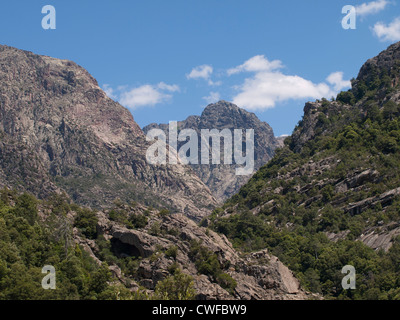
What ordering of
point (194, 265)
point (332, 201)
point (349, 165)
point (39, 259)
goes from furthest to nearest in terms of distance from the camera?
point (349, 165), point (332, 201), point (194, 265), point (39, 259)

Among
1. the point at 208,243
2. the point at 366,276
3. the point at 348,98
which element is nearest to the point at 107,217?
the point at 208,243

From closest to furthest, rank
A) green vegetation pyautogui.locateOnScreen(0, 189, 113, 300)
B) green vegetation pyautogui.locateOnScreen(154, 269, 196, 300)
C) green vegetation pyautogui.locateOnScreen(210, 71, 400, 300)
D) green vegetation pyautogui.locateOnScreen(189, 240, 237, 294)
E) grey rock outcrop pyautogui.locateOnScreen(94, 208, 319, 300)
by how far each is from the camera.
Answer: green vegetation pyautogui.locateOnScreen(0, 189, 113, 300) < green vegetation pyautogui.locateOnScreen(154, 269, 196, 300) < grey rock outcrop pyautogui.locateOnScreen(94, 208, 319, 300) < green vegetation pyautogui.locateOnScreen(189, 240, 237, 294) < green vegetation pyautogui.locateOnScreen(210, 71, 400, 300)

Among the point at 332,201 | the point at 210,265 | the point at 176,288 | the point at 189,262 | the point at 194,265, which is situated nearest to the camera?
the point at 176,288

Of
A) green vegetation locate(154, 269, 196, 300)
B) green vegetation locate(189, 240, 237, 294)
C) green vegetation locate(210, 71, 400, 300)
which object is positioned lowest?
green vegetation locate(154, 269, 196, 300)

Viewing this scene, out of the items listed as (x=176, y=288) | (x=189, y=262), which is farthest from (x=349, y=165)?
(x=176, y=288)

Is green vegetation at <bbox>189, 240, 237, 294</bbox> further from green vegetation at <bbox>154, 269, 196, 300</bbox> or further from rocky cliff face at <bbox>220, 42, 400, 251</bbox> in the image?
rocky cliff face at <bbox>220, 42, 400, 251</bbox>

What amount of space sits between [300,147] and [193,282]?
356 ft

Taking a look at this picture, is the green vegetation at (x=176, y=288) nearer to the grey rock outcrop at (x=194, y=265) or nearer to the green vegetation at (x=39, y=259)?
the grey rock outcrop at (x=194, y=265)

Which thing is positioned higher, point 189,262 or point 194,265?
point 189,262

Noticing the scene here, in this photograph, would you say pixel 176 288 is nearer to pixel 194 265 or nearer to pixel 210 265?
pixel 210 265

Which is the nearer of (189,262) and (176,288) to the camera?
(176,288)

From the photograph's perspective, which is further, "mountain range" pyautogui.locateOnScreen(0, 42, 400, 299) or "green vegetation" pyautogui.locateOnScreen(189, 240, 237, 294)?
"green vegetation" pyautogui.locateOnScreen(189, 240, 237, 294)

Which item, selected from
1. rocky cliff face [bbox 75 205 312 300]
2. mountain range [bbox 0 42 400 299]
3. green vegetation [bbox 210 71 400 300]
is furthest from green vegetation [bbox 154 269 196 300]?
green vegetation [bbox 210 71 400 300]
